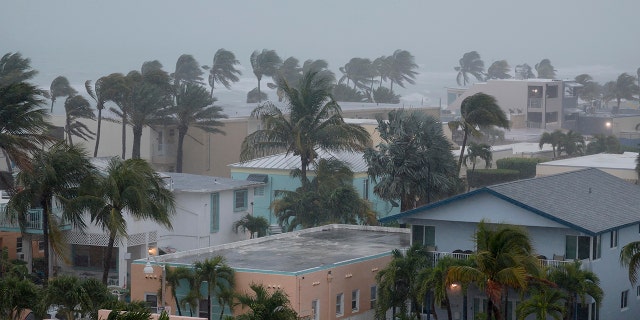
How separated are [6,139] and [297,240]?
11.9 metres

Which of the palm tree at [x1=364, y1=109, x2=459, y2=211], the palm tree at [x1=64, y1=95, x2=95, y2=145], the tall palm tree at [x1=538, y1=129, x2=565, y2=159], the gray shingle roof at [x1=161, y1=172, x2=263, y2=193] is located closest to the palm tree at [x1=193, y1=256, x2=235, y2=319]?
the palm tree at [x1=364, y1=109, x2=459, y2=211]

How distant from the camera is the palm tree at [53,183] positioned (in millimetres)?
37062

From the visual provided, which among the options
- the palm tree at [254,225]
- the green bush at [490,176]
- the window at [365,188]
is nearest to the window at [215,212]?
the palm tree at [254,225]

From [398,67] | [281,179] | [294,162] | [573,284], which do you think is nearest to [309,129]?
[281,179]

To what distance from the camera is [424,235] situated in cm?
4112

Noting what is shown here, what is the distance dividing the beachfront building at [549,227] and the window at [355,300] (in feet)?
7.77

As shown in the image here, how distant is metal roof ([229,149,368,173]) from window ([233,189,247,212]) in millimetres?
6949

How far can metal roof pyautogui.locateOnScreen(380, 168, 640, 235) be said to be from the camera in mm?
39188

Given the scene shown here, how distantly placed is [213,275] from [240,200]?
19371 mm

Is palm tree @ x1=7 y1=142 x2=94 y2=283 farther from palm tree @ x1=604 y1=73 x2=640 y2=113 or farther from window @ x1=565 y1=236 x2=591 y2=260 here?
palm tree @ x1=604 y1=73 x2=640 y2=113

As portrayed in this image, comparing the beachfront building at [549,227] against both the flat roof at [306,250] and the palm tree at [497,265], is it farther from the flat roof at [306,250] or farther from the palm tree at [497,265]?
the palm tree at [497,265]

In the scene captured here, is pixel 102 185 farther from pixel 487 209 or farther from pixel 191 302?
pixel 487 209

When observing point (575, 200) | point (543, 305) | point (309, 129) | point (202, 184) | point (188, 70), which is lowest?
point (543, 305)

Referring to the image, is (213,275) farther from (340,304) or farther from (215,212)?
(215,212)
